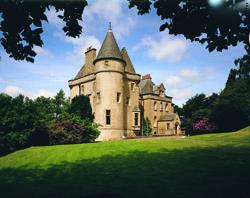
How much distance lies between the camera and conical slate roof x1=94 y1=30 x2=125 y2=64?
43.1m

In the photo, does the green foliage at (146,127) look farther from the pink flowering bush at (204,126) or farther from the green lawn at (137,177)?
the green lawn at (137,177)

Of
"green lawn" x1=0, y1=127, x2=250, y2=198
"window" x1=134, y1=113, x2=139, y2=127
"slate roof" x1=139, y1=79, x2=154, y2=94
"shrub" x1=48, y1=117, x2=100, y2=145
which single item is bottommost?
"green lawn" x1=0, y1=127, x2=250, y2=198

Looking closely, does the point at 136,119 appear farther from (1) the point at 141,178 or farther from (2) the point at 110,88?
(1) the point at 141,178

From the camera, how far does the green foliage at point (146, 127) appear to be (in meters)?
50.5

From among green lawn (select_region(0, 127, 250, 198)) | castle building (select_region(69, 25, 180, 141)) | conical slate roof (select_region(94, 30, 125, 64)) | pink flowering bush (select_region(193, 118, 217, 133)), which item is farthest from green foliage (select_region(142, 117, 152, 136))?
green lawn (select_region(0, 127, 250, 198))

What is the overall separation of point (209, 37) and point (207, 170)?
647cm

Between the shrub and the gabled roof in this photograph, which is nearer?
the shrub

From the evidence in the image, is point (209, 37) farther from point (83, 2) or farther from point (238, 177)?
point (238, 177)

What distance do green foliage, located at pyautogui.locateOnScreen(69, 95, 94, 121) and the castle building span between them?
90 centimetres

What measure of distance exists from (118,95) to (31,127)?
16.3m

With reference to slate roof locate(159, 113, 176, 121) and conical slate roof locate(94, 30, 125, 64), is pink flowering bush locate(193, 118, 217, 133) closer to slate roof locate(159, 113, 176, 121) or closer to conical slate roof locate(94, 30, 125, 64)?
slate roof locate(159, 113, 176, 121)

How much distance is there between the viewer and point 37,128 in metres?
31.5

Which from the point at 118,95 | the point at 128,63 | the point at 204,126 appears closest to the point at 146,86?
the point at 128,63

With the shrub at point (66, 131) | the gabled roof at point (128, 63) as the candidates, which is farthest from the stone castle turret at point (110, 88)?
the shrub at point (66, 131)
